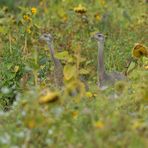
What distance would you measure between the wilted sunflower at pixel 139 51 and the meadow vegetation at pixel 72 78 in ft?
0.05

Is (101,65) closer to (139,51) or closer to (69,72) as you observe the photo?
(139,51)

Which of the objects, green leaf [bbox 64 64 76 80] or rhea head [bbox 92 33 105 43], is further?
rhea head [bbox 92 33 105 43]

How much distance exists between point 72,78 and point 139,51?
6.46ft

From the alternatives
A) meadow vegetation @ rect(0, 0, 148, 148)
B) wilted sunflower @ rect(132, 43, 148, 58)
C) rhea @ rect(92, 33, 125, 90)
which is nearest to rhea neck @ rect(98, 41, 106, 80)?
rhea @ rect(92, 33, 125, 90)

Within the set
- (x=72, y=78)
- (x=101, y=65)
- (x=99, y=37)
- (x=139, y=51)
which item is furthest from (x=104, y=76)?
(x=72, y=78)

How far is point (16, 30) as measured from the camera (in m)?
8.29

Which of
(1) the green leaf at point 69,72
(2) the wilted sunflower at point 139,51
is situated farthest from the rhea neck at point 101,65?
(1) the green leaf at point 69,72

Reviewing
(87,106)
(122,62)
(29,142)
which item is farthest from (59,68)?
(29,142)

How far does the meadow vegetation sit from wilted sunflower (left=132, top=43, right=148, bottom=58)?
0.02 m

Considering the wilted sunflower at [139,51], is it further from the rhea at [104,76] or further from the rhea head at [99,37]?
the rhea head at [99,37]

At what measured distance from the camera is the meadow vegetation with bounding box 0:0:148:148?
169 inches

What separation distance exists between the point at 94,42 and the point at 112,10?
1284 millimetres

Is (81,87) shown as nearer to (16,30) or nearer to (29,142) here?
(29,142)

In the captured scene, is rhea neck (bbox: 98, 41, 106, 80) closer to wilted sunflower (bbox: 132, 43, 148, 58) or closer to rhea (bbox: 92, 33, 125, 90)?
rhea (bbox: 92, 33, 125, 90)
